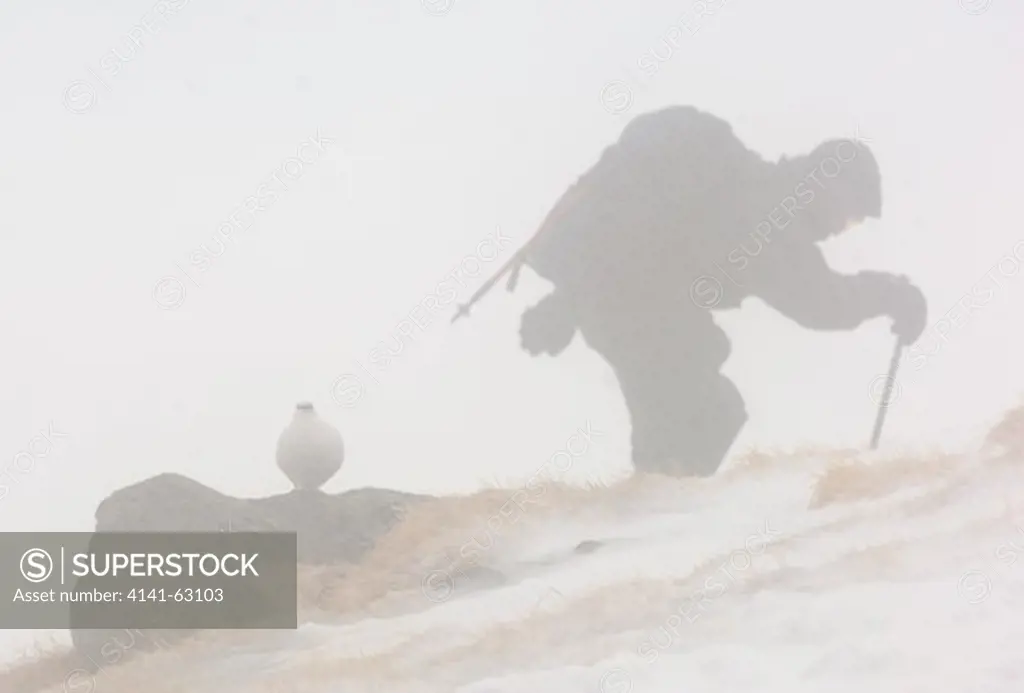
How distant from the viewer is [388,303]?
1811mm

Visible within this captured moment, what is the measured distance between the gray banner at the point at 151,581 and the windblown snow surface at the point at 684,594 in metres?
0.05

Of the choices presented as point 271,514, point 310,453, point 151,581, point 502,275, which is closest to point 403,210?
point 502,275

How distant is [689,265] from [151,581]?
1.23 meters

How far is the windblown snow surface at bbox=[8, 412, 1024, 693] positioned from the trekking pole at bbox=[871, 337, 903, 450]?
0.14 ft

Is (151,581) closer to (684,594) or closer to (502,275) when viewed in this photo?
(502,275)

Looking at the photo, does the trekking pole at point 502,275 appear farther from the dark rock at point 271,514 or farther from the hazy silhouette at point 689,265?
the dark rock at point 271,514

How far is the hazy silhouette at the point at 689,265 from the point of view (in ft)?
5.87

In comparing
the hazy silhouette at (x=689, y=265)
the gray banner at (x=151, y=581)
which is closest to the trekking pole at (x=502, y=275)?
the hazy silhouette at (x=689, y=265)

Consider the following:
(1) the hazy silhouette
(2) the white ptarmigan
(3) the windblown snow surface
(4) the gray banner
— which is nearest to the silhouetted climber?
(1) the hazy silhouette

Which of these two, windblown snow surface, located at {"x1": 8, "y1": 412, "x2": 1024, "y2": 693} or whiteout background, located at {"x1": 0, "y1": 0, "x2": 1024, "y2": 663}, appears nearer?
windblown snow surface, located at {"x1": 8, "y1": 412, "x2": 1024, "y2": 693}

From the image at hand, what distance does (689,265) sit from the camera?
5.92 ft

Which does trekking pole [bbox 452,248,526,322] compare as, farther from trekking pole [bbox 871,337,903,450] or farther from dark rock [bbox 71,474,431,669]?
trekking pole [bbox 871,337,903,450]

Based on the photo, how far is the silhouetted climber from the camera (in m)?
1.79

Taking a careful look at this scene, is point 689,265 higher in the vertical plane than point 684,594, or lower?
higher
